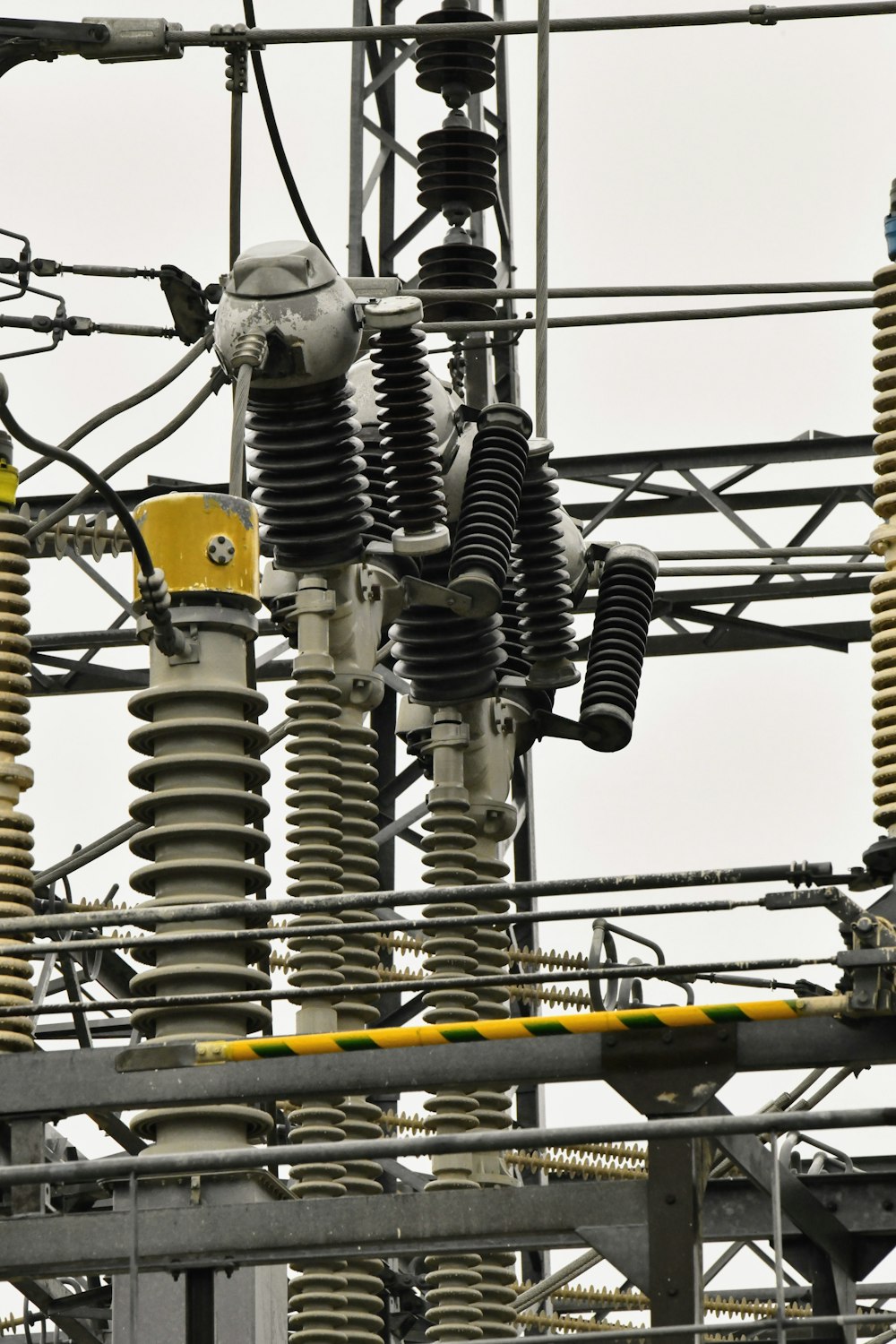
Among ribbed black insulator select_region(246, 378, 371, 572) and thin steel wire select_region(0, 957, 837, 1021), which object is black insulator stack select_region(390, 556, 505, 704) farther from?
thin steel wire select_region(0, 957, 837, 1021)

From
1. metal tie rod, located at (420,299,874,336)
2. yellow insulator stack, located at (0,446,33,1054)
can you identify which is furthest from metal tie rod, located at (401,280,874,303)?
yellow insulator stack, located at (0,446,33,1054)

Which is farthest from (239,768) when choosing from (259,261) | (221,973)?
(259,261)

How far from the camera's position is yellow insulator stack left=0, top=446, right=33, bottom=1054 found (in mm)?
8070

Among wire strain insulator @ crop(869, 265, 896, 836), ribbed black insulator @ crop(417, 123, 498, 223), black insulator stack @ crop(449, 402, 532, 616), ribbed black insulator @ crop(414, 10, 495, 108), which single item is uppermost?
ribbed black insulator @ crop(414, 10, 495, 108)

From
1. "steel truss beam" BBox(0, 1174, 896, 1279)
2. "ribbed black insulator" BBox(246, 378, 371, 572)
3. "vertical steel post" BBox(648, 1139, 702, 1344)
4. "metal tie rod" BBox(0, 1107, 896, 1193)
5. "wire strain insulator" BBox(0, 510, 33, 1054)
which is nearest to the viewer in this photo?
"metal tie rod" BBox(0, 1107, 896, 1193)

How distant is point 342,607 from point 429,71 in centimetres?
635

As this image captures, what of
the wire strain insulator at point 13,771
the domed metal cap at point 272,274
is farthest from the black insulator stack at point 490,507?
the wire strain insulator at point 13,771

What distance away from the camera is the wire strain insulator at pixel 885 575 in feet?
23.5

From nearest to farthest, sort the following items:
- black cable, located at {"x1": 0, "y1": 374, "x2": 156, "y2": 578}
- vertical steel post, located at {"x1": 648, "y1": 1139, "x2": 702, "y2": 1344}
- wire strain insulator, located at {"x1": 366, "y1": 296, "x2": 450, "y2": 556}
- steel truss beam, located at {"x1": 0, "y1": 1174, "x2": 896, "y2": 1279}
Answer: vertical steel post, located at {"x1": 648, "y1": 1139, "x2": 702, "y2": 1344}
steel truss beam, located at {"x1": 0, "y1": 1174, "x2": 896, "y2": 1279}
black cable, located at {"x1": 0, "y1": 374, "x2": 156, "y2": 578}
wire strain insulator, located at {"x1": 366, "y1": 296, "x2": 450, "y2": 556}

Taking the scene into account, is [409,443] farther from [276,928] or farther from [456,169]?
[456,169]

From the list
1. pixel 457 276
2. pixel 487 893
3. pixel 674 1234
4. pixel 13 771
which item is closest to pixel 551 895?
pixel 487 893

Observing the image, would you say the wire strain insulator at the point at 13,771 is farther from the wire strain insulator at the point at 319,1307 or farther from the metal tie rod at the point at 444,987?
the wire strain insulator at the point at 319,1307

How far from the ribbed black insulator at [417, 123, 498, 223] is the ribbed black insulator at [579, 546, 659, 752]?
461 centimetres

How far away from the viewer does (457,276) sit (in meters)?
13.8
